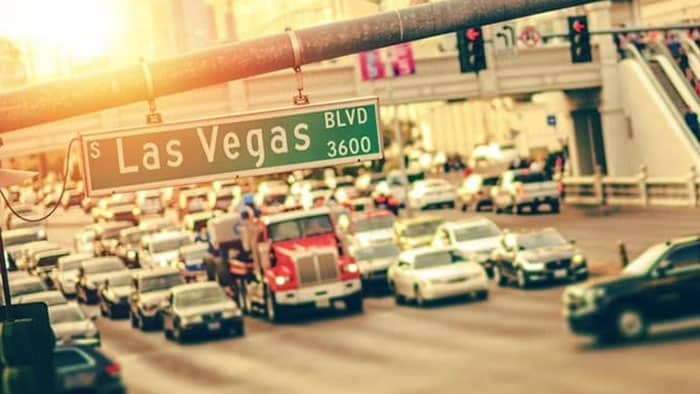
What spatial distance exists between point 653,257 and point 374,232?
28806 mm

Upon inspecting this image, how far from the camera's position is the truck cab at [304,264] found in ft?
134

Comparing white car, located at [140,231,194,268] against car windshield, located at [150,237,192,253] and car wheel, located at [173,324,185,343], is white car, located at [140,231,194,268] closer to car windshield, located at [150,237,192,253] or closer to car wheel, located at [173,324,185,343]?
car windshield, located at [150,237,192,253]

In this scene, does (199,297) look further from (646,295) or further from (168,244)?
(168,244)

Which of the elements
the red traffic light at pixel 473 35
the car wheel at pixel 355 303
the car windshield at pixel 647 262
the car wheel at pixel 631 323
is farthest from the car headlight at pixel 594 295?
the car wheel at pixel 355 303

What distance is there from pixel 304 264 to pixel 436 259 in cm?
374

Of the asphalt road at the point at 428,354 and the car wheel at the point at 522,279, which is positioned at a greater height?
the car wheel at the point at 522,279

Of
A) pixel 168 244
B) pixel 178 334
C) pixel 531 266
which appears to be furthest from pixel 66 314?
pixel 168 244

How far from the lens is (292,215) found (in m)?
41.5

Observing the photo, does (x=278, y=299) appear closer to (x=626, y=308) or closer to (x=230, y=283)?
(x=230, y=283)

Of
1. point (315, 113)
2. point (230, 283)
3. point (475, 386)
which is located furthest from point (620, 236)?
point (315, 113)

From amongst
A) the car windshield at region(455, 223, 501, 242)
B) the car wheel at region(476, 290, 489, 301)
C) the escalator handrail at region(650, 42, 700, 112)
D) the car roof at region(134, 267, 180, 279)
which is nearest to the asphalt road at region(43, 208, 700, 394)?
the car wheel at region(476, 290, 489, 301)

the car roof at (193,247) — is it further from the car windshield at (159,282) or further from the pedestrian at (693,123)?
the pedestrian at (693,123)

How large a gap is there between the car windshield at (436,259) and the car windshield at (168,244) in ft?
68.9

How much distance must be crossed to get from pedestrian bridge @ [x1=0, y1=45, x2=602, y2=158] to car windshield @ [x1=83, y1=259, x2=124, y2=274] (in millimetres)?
5398
